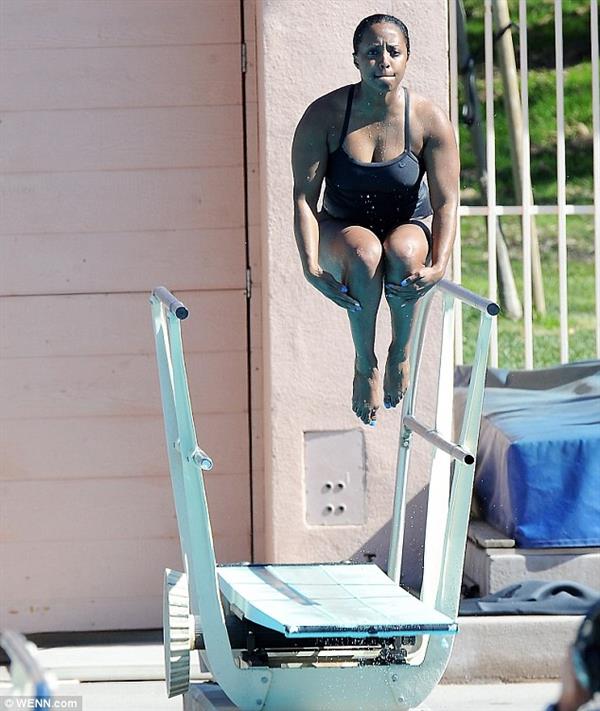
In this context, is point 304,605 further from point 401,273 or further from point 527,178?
point 527,178

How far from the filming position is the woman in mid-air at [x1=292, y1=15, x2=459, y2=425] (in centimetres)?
343

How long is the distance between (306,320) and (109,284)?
93 cm

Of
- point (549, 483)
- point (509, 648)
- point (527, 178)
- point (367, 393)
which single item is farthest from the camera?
point (527, 178)

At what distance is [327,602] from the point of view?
4.17 meters

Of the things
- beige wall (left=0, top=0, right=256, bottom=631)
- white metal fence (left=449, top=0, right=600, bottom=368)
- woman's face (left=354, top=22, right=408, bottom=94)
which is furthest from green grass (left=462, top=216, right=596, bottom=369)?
woman's face (left=354, top=22, right=408, bottom=94)

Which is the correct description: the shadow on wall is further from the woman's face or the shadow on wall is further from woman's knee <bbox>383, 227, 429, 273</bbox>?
the woman's face

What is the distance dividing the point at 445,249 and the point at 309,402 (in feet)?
8.00

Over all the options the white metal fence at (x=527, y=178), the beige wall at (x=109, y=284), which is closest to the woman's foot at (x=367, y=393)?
the beige wall at (x=109, y=284)

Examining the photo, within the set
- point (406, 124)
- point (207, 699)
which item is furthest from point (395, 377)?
point (207, 699)

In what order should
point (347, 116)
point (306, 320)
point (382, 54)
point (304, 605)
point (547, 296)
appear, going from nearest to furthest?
point (382, 54) → point (347, 116) → point (304, 605) → point (306, 320) → point (547, 296)

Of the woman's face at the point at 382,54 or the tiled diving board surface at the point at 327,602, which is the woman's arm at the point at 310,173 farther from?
the tiled diving board surface at the point at 327,602

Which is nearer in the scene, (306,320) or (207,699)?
(207,699)

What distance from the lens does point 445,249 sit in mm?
3500

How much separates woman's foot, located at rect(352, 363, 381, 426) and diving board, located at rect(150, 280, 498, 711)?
44 centimetres
